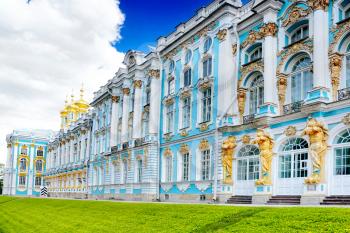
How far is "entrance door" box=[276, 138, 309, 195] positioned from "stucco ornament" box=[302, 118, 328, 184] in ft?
3.44

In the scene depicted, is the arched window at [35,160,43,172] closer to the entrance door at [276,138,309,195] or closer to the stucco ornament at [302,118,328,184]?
the entrance door at [276,138,309,195]

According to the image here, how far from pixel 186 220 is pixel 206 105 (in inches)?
497

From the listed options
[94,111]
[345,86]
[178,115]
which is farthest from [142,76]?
[345,86]

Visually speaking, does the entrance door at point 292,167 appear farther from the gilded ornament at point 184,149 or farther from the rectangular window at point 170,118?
the rectangular window at point 170,118

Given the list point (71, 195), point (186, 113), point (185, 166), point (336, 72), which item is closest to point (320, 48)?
point (336, 72)

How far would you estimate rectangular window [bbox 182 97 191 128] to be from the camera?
27.2m

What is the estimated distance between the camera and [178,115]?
2805cm

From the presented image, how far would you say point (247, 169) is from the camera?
21578 millimetres

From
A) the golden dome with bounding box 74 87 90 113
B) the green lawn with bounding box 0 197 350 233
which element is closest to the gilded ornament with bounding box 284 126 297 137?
the green lawn with bounding box 0 197 350 233

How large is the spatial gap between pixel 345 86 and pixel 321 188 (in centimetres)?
398

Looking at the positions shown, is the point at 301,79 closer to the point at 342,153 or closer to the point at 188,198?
the point at 342,153

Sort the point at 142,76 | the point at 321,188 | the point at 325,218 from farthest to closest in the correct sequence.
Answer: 1. the point at 142,76
2. the point at 321,188
3. the point at 325,218

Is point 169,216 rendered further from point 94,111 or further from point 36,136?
point 36,136

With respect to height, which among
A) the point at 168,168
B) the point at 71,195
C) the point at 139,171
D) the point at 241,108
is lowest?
the point at 71,195
